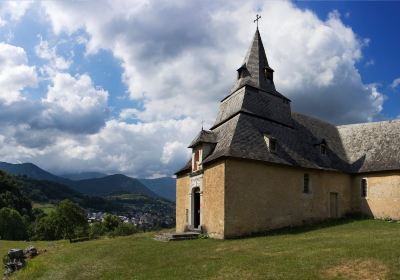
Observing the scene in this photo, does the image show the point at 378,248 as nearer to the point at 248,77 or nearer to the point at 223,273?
A: the point at 223,273

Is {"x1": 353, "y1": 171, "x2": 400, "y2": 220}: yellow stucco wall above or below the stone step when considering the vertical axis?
above

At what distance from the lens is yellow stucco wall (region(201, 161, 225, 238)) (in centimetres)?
2998

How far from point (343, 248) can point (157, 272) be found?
968 centimetres

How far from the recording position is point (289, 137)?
37.4 meters

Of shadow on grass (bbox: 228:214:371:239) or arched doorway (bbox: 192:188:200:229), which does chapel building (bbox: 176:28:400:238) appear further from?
shadow on grass (bbox: 228:214:371:239)

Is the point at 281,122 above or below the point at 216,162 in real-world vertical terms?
above

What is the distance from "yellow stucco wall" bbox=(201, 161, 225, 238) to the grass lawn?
171 centimetres

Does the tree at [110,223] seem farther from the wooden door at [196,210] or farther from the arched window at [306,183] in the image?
the arched window at [306,183]

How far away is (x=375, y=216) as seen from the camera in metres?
37.9

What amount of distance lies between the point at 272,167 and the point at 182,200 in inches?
427

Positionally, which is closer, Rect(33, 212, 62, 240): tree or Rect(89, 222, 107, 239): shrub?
Rect(33, 212, 62, 240): tree

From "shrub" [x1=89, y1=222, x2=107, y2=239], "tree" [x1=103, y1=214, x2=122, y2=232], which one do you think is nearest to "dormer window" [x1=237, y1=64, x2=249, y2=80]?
"shrub" [x1=89, y1=222, x2=107, y2=239]

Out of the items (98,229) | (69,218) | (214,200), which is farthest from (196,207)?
(98,229)

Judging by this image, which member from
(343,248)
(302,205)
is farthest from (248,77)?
(343,248)
